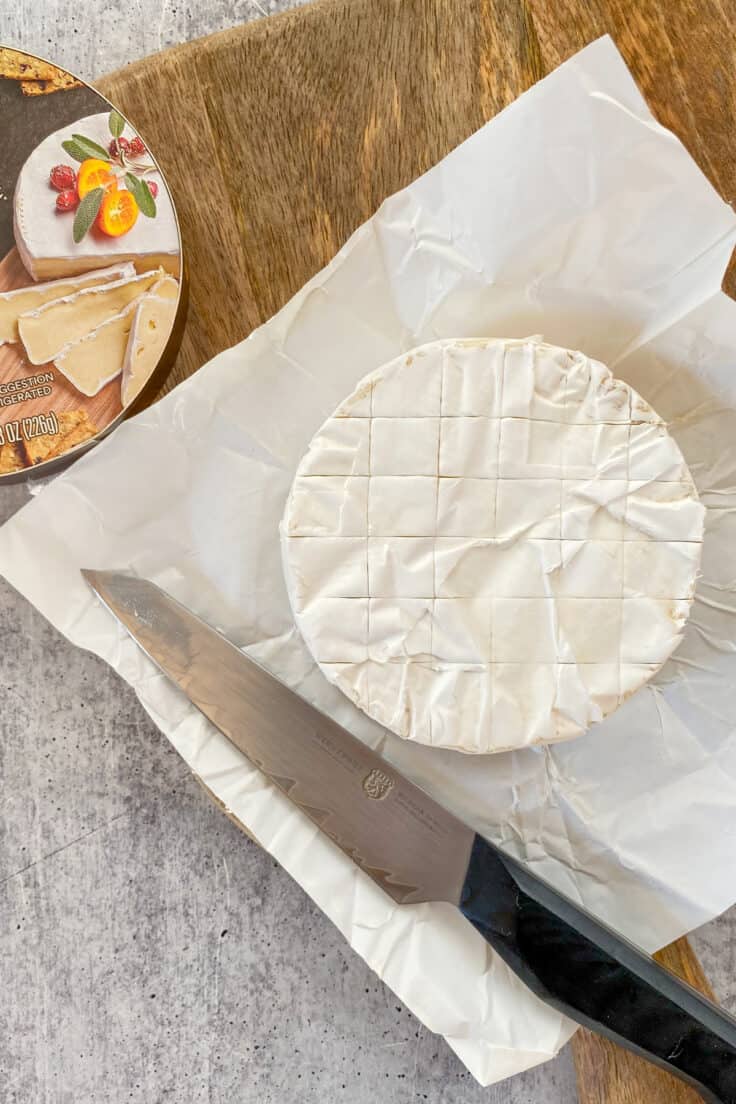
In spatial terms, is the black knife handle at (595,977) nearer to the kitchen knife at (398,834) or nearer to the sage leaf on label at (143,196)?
the kitchen knife at (398,834)

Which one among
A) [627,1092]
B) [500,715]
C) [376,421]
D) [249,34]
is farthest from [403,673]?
[249,34]

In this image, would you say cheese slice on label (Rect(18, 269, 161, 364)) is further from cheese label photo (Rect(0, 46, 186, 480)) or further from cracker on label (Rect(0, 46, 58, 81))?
cracker on label (Rect(0, 46, 58, 81))

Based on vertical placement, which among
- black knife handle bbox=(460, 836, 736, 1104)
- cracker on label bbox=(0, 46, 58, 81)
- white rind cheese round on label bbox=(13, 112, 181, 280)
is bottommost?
black knife handle bbox=(460, 836, 736, 1104)

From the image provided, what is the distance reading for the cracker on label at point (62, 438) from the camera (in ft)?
2.69

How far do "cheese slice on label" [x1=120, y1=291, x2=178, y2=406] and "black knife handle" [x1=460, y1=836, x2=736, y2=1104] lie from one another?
1.83ft

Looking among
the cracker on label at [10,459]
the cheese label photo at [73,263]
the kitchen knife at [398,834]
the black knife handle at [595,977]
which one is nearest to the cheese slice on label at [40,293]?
the cheese label photo at [73,263]

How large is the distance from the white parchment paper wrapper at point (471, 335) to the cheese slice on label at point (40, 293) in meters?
0.13

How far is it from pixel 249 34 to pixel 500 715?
0.73 metres

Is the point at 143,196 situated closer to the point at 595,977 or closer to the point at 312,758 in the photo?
the point at 312,758

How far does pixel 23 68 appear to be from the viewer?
32.1 inches

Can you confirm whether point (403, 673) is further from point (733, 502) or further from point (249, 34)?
point (249, 34)

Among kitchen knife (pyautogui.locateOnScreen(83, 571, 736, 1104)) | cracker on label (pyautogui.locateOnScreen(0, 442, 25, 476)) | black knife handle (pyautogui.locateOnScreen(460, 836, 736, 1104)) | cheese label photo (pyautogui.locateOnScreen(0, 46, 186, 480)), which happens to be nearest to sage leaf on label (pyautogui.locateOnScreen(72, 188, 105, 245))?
cheese label photo (pyautogui.locateOnScreen(0, 46, 186, 480))

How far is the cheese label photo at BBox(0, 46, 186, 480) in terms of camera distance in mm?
809

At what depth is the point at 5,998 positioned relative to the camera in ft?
3.15
